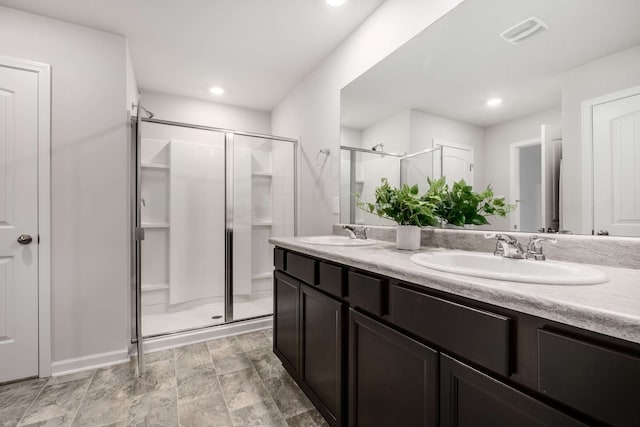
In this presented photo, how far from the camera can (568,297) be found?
0.56 m

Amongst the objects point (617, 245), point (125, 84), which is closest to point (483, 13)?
point (617, 245)

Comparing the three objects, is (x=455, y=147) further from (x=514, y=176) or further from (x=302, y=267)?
(x=302, y=267)

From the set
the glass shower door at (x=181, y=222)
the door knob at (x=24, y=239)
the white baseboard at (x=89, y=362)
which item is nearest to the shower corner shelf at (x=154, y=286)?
the glass shower door at (x=181, y=222)

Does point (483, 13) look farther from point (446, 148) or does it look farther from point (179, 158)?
point (179, 158)

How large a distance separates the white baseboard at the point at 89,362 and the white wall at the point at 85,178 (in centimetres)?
4

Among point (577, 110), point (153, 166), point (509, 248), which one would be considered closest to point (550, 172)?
point (577, 110)

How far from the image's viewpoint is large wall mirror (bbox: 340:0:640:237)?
37.5 inches

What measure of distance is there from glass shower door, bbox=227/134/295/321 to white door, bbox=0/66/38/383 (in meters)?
1.33

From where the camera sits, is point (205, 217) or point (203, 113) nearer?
point (205, 217)

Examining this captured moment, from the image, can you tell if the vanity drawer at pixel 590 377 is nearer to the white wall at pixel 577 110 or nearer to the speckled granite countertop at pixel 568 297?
the speckled granite countertop at pixel 568 297

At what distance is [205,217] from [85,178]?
1242 millimetres

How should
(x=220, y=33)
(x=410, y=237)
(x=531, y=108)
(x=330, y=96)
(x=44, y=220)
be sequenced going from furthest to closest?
(x=330, y=96)
(x=220, y=33)
(x=44, y=220)
(x=410, y=237)
(x=531, y=108)

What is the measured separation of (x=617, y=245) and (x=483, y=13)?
43.5 inches

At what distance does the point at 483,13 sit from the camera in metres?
1.30
